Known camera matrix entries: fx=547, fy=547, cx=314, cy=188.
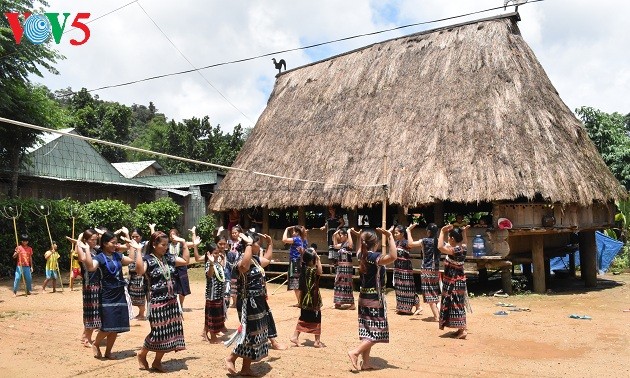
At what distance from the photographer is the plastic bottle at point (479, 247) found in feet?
39.5

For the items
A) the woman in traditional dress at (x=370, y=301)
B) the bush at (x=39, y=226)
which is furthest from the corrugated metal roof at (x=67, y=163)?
the woman in traditional dress at (x=370, y=301)

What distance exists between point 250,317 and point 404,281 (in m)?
4.72

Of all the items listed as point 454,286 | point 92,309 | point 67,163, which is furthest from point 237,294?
point 67,163

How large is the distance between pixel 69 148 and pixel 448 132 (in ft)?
50.3

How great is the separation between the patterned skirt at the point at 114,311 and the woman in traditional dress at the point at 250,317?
4.90 feet

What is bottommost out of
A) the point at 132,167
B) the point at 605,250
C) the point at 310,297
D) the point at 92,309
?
the point at 92,309

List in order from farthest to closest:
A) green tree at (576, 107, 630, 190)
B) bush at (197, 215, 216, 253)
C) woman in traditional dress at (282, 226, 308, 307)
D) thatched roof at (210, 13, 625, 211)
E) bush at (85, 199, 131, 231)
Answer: bush at (197, 215, 216, 253) → green tree at (576, 107, 630, 190) → bush at (85, 199, 131, 231) → thatched roof at (210, 13, 625, 211) → woman in traditional dress at (282, 226, 308, 307)

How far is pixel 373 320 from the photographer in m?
6.34

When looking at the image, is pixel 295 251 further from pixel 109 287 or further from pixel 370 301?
pixel 109 287

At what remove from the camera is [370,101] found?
15.7m

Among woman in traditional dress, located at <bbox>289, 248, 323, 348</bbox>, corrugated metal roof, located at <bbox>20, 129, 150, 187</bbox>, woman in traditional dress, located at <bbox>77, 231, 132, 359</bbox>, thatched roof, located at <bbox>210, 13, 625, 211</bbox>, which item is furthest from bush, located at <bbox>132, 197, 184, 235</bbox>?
woman in traditional dress, located at <bbox>289, 248, 323, 348</bbox>

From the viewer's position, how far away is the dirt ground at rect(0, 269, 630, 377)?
20.7ft

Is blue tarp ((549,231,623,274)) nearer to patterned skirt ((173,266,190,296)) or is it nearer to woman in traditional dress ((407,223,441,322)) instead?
woman in traditional dress ((407,223,441,322))

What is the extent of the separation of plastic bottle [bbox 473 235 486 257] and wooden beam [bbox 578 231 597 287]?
13.8ft
